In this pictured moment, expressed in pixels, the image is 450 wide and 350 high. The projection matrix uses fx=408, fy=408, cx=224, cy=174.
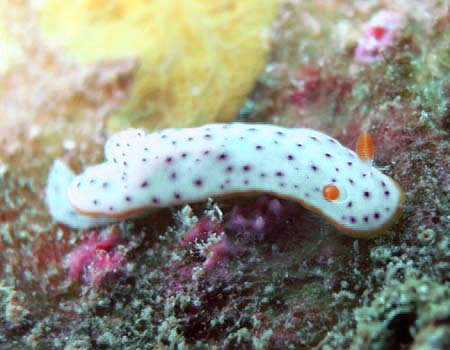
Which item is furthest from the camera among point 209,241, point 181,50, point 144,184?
point 181,50

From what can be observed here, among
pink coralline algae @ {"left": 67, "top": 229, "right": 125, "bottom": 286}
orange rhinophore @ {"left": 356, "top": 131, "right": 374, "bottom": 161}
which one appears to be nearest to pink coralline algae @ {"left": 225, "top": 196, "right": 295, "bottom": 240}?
orange rhinophore @ {"left": 356, "top": 131, "right": 374, "bottom": 161}

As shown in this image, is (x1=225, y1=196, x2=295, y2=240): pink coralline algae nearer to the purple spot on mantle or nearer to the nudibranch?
the nudibranch

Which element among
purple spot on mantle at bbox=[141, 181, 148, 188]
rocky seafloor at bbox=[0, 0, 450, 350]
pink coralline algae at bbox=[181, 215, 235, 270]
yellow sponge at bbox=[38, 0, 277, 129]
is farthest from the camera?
yellow sponge at bbox=[38, 0, 277, 129]

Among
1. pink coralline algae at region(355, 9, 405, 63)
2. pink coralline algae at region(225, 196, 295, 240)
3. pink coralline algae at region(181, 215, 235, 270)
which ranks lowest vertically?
pink coralline algae at region(181, 215, 235, 270)

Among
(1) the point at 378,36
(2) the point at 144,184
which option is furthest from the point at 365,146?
(1) the point at 378,36

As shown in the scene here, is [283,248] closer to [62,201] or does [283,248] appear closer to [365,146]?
[365,146]

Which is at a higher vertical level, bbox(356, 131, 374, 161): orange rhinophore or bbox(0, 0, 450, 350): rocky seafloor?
bbox(356, 131, 374, 161): orange rhinophore

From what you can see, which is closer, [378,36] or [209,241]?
[209,241]
